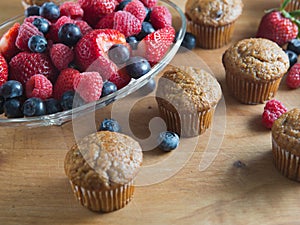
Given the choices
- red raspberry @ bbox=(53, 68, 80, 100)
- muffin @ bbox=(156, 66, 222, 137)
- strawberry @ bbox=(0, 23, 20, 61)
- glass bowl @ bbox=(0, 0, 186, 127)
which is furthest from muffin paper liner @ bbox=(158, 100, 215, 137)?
strawberry @ bbox=(0, 23, 20, 61)

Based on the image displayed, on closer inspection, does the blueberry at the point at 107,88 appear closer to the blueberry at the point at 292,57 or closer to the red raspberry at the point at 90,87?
the red raspberry at the point at 90,87

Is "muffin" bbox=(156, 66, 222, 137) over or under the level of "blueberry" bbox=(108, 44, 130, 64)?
under

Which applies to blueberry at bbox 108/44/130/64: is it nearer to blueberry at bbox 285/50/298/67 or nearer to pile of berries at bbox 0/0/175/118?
pile of berries at bbox 0/0/175/118

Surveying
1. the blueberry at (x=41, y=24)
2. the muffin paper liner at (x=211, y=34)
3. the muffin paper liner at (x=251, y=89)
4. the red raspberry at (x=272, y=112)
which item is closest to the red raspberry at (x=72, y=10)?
the blueberry at (x=41, y=24)

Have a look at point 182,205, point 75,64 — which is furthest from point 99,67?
point 182,205

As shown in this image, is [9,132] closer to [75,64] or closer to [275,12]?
[75,64]

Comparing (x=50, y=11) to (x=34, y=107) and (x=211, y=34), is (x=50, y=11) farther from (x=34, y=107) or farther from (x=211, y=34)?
(x=211, y=34)
